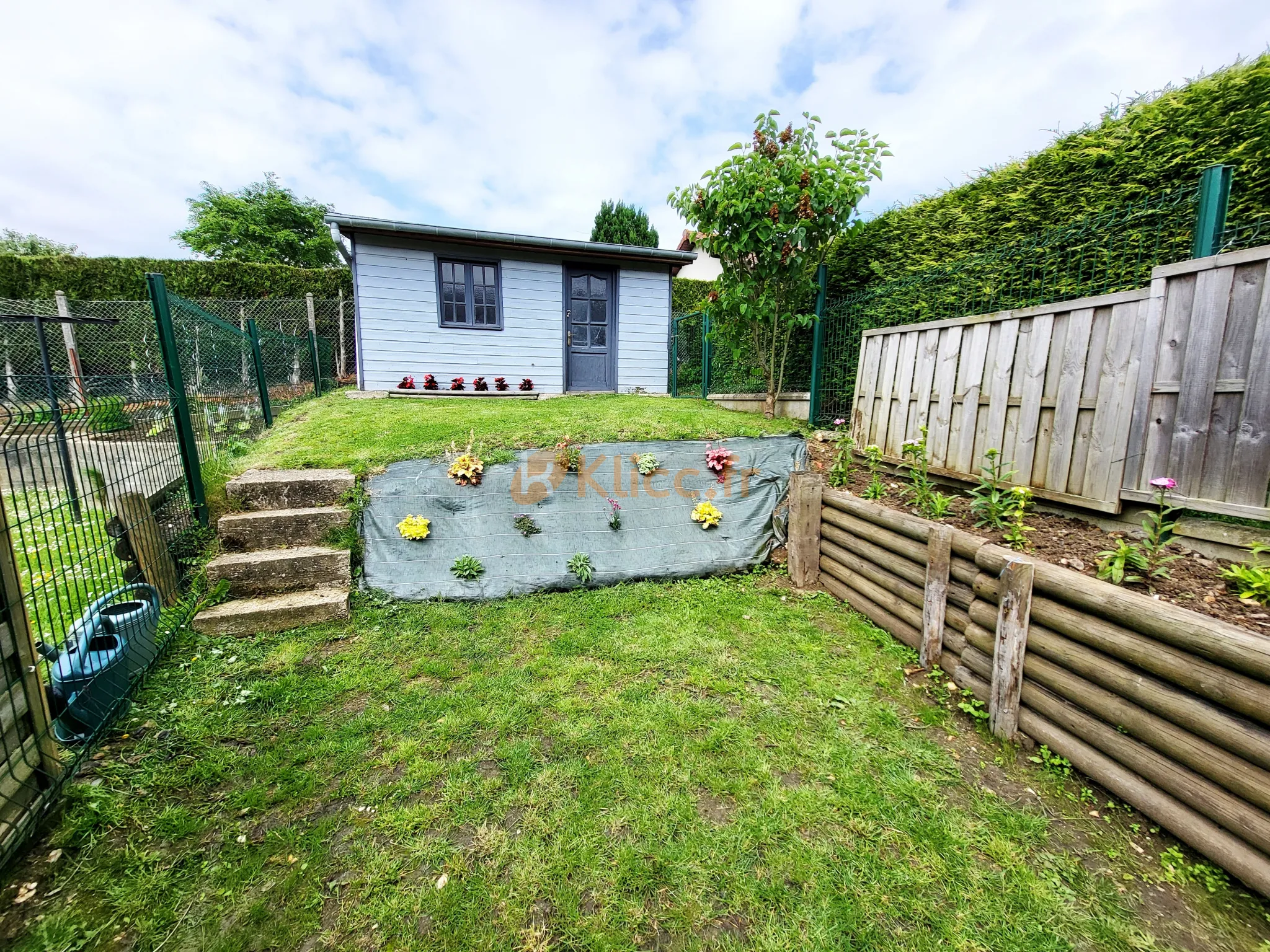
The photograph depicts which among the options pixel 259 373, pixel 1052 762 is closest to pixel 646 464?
pixel 1052 762

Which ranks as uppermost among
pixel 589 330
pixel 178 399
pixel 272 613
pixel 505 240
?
pixel 505 240

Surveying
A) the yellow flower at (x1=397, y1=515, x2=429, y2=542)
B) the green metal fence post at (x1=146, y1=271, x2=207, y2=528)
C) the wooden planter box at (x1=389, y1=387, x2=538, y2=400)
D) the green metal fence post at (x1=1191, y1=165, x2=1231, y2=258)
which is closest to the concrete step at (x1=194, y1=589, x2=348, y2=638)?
the yellow flower at (x1=397, y1=515, x2=429, y2=542)

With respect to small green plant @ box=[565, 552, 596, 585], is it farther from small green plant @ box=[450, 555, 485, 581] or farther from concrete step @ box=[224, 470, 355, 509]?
concrete step @ box=[224, 470, 355, 509]

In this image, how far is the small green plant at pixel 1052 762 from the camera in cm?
192

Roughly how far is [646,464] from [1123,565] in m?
3.00

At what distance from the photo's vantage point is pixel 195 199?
22.5 metres

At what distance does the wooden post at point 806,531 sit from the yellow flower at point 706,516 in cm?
61

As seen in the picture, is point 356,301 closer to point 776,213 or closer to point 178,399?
point 178,399

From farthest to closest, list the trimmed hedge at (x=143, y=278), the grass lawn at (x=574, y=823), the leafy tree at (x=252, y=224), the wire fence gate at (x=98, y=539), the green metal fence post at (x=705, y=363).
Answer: the leafy tree at (x=252, y=224) < the trimmed hedge at (x=143, y=278) < the green metal fence post at (x=705, y=363) < the wire fence gate at (x=98, y=539) < the grass lawn at (x=574, y=823)

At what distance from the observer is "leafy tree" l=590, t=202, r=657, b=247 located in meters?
19.3

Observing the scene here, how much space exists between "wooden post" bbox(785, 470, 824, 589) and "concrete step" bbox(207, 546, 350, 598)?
333cm

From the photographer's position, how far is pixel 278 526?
340 centimetres

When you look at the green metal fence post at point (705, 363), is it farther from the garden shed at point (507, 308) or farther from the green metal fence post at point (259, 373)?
the green metal fence post at point (259, 373)

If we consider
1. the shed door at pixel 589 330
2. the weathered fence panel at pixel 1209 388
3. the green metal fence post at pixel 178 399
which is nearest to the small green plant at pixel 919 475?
the weathered fence panel at pixel 1209 388
